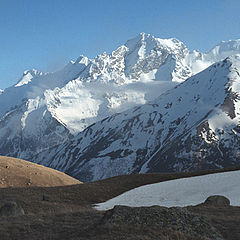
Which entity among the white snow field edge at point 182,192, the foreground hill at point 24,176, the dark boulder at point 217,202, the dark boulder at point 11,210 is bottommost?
the white snow field edge at point 182,192

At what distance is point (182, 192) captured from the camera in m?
42.8

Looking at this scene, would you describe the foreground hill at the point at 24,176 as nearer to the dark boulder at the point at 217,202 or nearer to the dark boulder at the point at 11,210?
the dark boulder at the point at 11,210

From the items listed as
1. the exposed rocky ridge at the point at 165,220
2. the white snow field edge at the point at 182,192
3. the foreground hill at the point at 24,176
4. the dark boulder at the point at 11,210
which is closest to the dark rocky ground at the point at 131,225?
the exposed rocky ridge at the point at 165,220

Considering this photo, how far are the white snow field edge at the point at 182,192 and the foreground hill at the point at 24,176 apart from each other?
19621 millimetres

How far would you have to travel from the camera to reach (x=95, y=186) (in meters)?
50.1

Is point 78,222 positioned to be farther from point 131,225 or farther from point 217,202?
point 217,202

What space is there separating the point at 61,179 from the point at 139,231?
52145 millimetres

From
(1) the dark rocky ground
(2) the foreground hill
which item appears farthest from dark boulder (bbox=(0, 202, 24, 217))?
(2) the foreground hill

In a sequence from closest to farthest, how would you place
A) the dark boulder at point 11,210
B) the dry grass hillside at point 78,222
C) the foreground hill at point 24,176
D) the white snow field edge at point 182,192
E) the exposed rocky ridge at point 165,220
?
the dry grass hillside at point 78,222
the exposed rocky ridge at point 165,220
the dark boulder at point 11,210
the white snow field edge at point 182,192
the foreground hill at point 24,176

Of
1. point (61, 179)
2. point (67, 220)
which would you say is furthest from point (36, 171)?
point (67, 220)

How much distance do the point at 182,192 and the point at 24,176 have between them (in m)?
28.4

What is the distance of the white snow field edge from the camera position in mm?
38656

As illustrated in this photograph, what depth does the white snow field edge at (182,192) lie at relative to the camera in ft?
127

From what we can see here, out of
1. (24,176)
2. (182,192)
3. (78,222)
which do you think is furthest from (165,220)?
(24,176)
